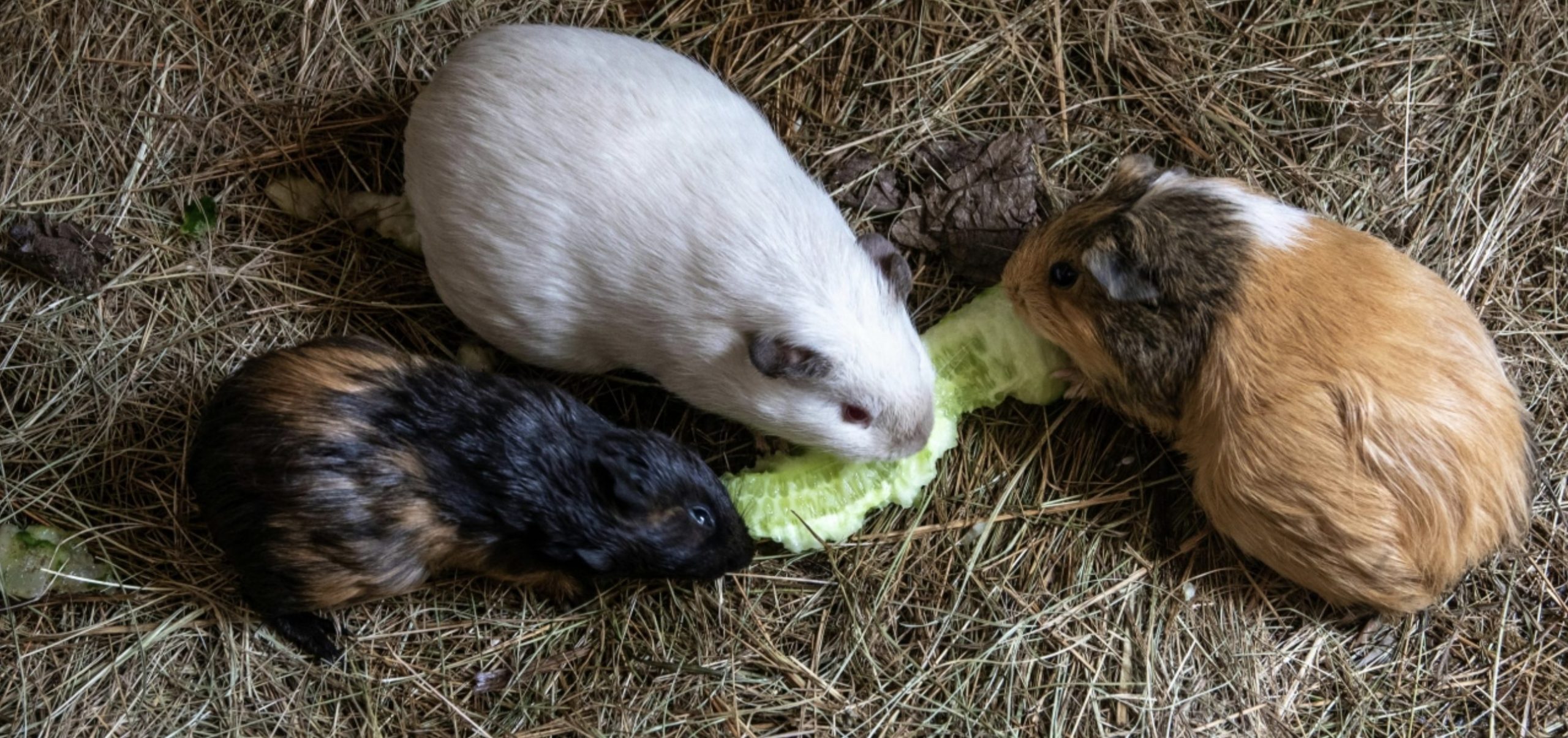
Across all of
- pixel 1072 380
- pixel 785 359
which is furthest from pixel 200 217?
pixel 1072 380

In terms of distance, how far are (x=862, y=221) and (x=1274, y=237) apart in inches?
55.9

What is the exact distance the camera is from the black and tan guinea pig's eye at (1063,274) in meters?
3.33

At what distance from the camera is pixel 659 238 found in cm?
319

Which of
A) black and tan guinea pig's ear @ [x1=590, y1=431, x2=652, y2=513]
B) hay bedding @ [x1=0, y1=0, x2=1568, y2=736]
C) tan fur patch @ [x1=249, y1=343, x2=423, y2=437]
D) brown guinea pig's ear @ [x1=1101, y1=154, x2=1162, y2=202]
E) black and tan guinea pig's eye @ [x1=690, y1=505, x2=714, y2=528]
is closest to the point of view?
tan fur patch @ [x1=249, y1=343, x2=423, y2=437]

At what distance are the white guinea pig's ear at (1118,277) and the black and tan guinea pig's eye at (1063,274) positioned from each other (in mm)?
164

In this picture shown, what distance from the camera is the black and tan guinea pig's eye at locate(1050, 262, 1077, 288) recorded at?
10.9 feet

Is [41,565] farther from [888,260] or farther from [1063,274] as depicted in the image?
[1063,274]

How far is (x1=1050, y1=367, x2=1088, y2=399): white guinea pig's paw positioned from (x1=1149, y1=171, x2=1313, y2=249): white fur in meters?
0.67

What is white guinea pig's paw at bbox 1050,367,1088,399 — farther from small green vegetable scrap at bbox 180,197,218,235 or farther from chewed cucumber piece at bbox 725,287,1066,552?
small green vegetable scrap at bbox 180,197,218,235

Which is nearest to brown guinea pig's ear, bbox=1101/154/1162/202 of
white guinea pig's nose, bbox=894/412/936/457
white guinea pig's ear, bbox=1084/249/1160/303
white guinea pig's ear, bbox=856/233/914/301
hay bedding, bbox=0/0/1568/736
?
white guinea pig's ear, bbox=1084/249/1160/303

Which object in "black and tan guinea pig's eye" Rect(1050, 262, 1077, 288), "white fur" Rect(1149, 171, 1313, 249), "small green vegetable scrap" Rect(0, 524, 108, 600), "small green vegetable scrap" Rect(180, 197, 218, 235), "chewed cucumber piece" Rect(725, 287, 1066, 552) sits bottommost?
"small green vegetable scrap" Rect(0, 524, 108, 600)

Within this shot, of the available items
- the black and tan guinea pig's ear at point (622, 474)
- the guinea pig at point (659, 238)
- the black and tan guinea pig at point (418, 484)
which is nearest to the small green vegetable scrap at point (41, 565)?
the black and tan guinea pig at point (418, 484)

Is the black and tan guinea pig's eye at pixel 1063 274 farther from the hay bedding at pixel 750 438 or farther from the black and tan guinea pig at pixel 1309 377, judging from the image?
the hay bedding at pixel 750 438

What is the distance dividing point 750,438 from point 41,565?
7.91 ft
